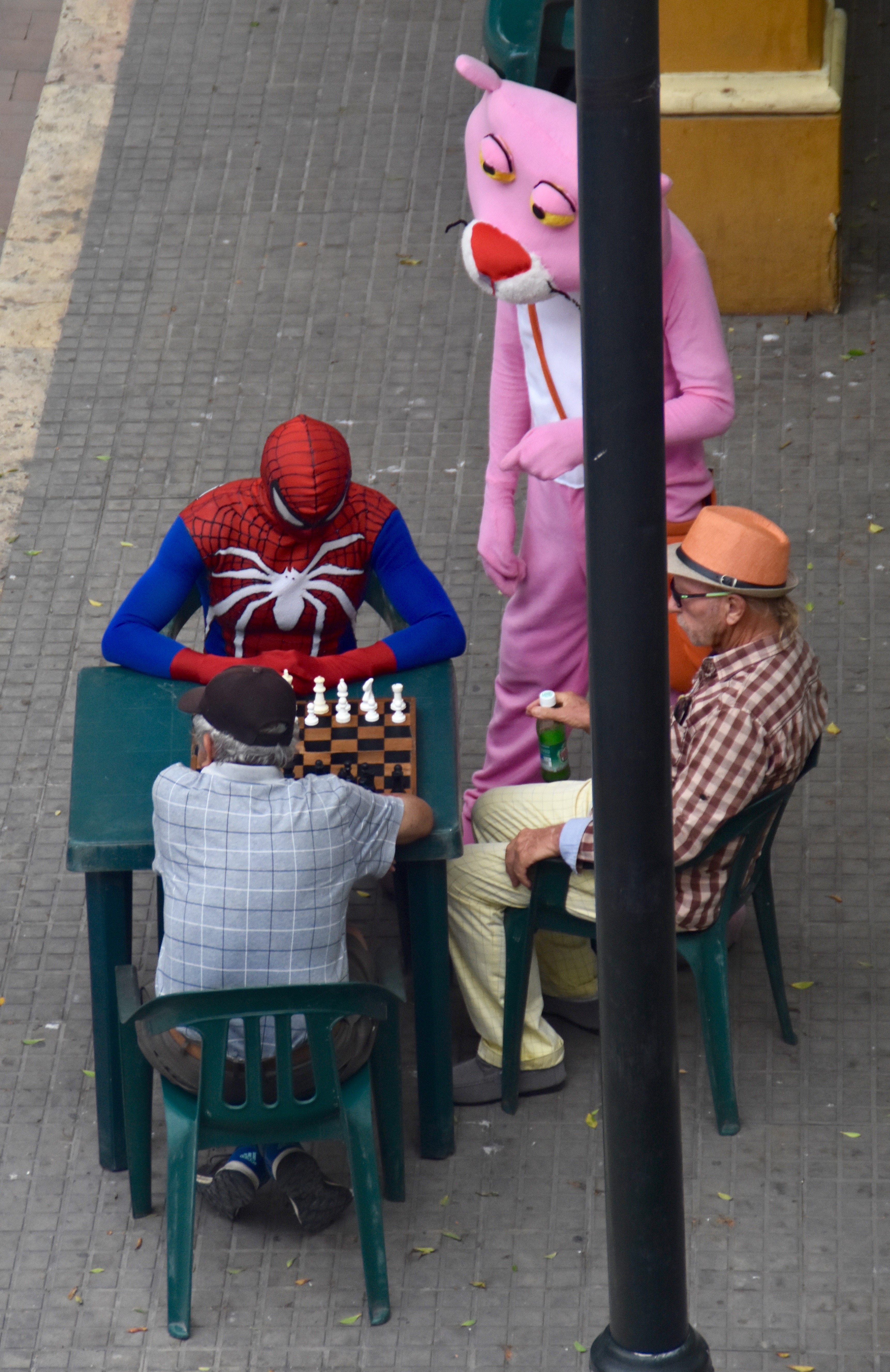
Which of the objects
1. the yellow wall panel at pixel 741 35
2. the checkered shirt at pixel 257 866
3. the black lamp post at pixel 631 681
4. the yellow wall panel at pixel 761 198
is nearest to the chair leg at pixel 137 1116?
the checkered shirt at pixel 257 866

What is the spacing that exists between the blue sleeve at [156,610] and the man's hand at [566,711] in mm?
944

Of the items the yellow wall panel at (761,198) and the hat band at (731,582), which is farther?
the yellow wall panel at (761,198)

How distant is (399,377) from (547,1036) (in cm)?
347

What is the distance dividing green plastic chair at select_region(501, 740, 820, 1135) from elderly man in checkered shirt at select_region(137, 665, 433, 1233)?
522mm

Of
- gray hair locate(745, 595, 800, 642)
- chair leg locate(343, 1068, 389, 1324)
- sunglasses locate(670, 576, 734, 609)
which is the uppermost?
sunglasses locate(670, 576, 734, 609)

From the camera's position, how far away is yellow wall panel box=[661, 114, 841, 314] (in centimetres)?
761

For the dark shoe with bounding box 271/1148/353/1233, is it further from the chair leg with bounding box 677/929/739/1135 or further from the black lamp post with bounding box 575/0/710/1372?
the black lamp post with bounding box 575/0/710/1372

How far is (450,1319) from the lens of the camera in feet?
14.7

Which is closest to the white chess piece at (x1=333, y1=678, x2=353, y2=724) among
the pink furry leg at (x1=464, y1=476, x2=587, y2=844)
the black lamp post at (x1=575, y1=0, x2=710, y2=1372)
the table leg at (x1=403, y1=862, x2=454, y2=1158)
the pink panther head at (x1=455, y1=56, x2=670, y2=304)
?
the table leg at (x1=403, y1=862, x2=454, y2=1158)

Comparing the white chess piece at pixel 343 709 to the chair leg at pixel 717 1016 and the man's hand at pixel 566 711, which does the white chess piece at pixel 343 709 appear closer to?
the man's hand at pixel 566 711

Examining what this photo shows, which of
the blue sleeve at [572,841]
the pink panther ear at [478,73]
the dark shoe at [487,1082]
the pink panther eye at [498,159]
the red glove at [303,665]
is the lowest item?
the dark shoe at [487,1082]

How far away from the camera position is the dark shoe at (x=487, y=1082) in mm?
5062

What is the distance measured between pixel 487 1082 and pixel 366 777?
971 mm

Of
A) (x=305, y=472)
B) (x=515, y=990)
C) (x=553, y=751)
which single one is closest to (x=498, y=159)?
(x=305, y=472)
